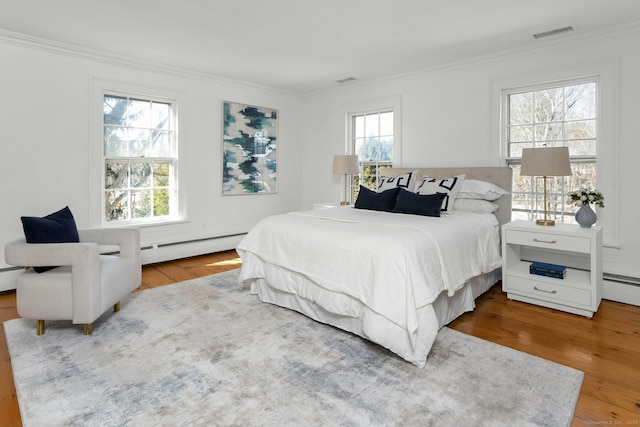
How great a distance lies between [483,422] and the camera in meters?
1.75

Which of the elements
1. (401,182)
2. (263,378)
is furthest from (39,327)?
(401,182)

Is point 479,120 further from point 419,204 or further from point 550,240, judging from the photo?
point 550,240

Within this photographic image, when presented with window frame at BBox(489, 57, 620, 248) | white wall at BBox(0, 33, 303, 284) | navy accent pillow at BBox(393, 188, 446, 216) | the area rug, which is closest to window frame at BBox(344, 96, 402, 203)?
navy accent pillow at BBox(393, 188, 446, 216)

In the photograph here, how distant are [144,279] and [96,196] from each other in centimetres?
111

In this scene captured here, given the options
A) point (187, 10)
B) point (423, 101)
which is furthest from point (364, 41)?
point (187, 10)

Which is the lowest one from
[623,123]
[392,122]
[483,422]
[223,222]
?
[483,422]

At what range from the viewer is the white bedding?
2281 millimetres

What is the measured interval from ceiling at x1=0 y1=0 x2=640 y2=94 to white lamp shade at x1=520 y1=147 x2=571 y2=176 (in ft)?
3.70

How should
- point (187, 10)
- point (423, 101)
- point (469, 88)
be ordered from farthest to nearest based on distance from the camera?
point (423, 101), point (469, 88), point (187, 10)

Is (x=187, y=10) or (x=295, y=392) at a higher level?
(x=187, y=10)

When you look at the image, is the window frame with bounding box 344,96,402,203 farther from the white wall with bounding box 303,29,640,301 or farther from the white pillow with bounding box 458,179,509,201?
the white pillow with bounding box 458,179,509,201

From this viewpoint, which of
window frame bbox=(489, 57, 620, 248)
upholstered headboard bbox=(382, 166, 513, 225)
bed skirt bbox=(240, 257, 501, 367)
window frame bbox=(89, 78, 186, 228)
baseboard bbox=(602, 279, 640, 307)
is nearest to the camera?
bed skirt bbox=(240, 257, 501, 367)

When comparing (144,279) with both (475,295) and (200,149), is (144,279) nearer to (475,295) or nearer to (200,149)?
(200,149)

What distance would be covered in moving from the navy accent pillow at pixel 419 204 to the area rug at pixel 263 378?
1.22 meters
